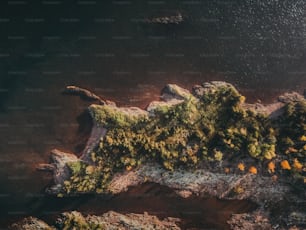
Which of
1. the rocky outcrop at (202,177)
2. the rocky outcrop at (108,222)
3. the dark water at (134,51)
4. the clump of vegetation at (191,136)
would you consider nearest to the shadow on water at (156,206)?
the rocky outcrop at (108,222)

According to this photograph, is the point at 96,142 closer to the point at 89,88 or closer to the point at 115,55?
the point at 89,88

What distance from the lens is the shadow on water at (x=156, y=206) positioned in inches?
794

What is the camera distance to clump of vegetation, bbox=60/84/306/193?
19.3 metres

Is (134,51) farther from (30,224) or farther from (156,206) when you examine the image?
(30,224)

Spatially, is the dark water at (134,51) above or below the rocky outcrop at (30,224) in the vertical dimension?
above

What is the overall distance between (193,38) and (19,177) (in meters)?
14.5

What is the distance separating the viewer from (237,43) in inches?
→ 802

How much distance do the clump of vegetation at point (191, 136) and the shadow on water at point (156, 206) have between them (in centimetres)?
121

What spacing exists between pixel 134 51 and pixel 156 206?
10125 mm

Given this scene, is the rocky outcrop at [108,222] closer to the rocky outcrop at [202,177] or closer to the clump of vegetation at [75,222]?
the clump of vegetation at [75,222]

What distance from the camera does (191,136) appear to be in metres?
19.6

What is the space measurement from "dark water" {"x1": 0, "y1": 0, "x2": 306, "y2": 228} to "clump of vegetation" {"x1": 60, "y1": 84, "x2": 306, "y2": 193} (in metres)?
1.32

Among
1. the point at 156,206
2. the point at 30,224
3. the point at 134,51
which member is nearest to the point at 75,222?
the point at 30,224

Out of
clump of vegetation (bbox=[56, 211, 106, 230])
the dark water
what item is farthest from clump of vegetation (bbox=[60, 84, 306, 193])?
clump of vegetation (bbox=[56, 211, 106, 230])
